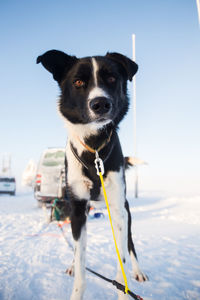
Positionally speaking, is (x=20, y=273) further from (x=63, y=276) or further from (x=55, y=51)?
(x=55, y=51)

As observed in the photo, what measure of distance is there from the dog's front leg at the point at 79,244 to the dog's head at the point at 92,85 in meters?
1.01

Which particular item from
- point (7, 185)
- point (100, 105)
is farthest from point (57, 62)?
point (7, 185)

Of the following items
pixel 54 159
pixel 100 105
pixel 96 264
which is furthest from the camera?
pixel 54 159

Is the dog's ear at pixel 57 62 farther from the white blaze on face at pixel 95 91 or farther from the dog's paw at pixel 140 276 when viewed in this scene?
the dog's paw at pixel 140 276

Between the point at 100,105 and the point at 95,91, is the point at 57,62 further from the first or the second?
the point at 100,105

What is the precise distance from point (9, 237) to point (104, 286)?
293 cm

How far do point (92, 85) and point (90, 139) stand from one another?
64 centimetres

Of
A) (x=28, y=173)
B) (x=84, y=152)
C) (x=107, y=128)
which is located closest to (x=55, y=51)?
(x=107, y=128)

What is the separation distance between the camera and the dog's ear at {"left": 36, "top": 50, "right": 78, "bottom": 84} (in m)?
2.53

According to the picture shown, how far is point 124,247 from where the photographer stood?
2217mm

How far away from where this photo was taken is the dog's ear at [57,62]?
253 cm

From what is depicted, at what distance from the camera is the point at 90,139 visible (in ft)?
8.01

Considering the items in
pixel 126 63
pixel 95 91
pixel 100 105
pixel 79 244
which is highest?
pixel 126 63

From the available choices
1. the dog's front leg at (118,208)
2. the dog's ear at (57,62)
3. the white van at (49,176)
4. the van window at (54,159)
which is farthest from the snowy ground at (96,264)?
the van window at (54,159)
